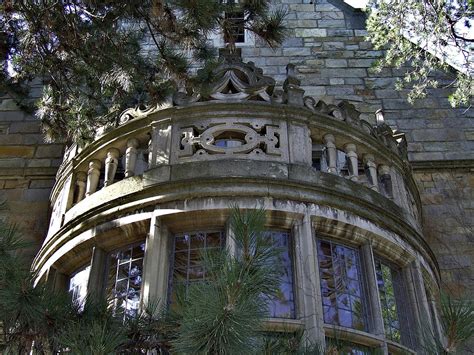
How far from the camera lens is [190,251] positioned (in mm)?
5887

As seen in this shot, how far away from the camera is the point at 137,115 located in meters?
6.93

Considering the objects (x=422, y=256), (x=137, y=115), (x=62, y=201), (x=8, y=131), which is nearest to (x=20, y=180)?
(x=8, y=131)

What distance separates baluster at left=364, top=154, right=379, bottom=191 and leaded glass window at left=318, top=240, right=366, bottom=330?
0.82m

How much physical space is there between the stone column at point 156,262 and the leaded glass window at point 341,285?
1397mm

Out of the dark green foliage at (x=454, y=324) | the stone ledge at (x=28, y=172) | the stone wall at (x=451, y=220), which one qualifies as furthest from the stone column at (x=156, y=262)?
the stone wall at (x=451, y=220)

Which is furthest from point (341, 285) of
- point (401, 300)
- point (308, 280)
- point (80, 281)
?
point (80, 281)

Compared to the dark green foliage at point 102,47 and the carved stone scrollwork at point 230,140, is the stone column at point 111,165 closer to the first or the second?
the dark green foliage at point 102,47

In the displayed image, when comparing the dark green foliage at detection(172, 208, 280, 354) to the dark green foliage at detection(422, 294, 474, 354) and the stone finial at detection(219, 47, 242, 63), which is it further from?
the stone finial at detection(219, 47, 242, 63)

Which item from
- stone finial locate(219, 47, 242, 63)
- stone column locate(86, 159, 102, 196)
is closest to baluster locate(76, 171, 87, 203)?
stone column locate(86, 159, 102, 196)

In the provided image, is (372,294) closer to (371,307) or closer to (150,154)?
(371,307)

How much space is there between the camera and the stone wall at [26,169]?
8.46m

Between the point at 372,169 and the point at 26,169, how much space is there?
4.81 m

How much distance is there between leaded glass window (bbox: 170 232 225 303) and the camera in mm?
5754

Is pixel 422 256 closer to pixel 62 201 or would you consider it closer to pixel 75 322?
pixel 62 201
